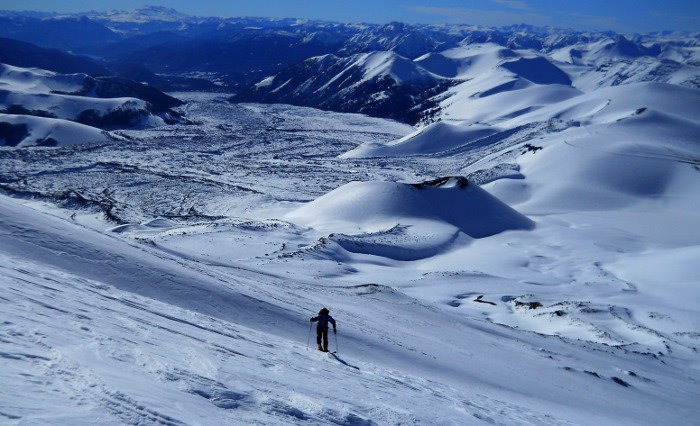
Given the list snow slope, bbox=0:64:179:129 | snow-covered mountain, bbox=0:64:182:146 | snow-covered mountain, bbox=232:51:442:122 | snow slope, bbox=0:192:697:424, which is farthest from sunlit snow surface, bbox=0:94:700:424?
snow-covered mountain, bbox=232:51:442:122

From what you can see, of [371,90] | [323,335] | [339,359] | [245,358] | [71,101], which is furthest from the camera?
[371,90]

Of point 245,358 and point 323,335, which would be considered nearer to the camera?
point 245,358

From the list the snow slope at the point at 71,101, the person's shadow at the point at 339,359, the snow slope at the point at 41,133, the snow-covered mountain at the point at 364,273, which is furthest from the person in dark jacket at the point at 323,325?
the snow slope at the point at 71,101

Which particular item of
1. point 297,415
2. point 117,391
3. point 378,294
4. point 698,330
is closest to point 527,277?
point 698,330

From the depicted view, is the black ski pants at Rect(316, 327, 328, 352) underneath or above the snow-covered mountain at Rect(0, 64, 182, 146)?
underneath

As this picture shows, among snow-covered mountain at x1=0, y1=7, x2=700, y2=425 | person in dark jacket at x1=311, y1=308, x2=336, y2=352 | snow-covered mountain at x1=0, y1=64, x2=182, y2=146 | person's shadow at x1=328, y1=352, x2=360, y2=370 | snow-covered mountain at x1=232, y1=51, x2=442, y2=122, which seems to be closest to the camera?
snow-covered mountain at x1=0, y1=7, x2=700, y2=425

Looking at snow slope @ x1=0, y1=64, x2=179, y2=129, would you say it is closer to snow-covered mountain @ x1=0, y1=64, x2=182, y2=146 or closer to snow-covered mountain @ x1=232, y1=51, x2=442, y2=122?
snow-covered mountain @ x1=0, y1=64, x2=182, y2=146

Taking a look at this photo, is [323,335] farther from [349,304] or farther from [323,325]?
[349,304]

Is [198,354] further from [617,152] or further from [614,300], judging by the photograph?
[617,152]

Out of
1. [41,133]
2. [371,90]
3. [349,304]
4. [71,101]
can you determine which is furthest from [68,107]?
[349,304]

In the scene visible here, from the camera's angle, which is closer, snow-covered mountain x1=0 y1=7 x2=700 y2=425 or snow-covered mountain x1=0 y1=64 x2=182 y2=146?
snow-covered mountain x1=0 y1=7 x2=700 y2=425
